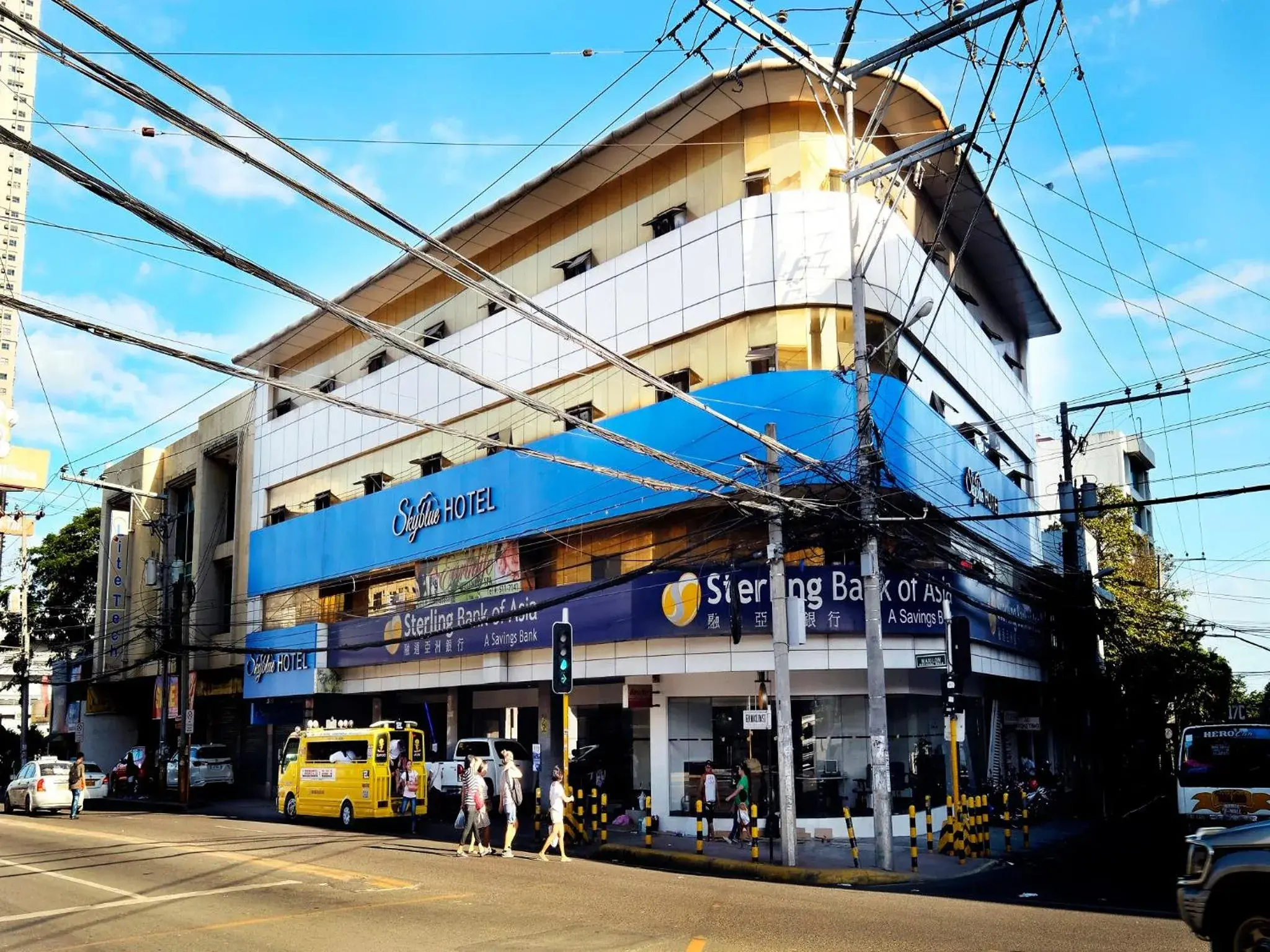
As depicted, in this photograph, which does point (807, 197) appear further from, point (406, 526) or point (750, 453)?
point (406, 526)

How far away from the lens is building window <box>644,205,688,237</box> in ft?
89.7

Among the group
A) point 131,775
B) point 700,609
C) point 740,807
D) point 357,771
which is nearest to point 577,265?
point 700,609

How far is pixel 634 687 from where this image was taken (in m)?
25.7

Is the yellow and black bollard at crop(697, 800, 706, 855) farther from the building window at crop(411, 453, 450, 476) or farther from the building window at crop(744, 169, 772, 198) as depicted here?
the building window at crop(411, 453, 450, 476)

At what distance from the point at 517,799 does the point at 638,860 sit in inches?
98.4

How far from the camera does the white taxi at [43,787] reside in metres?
30.8

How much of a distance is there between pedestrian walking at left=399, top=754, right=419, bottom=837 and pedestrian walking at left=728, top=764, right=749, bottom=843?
294 inches

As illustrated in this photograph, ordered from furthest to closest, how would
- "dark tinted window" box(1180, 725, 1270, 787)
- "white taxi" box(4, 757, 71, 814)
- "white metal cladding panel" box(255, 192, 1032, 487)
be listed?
1. "white taxi" box(4, 757, 71, 814)
2. "white metal cladding panel" box(255, 192, 1032, 487)
3. "dark tinted window" box(1180, 725, 1270, 787)

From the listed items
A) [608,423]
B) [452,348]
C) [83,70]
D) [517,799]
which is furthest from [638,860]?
[452,348]

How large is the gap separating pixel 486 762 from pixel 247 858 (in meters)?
10.4

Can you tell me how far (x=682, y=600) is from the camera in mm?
23984

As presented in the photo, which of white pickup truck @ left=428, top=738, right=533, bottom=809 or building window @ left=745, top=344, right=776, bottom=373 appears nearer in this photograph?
building window @ left=745, top=344, right=776, bottom=373

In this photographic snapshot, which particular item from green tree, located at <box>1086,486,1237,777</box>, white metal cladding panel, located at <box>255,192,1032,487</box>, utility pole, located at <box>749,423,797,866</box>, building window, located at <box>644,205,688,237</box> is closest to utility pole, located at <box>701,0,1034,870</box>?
utility pole, located at <box>749,423,797,866</box>

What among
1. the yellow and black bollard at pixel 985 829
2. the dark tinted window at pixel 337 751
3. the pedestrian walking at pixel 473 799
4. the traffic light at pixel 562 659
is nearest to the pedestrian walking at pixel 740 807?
the traffic light at pixel 562 659
